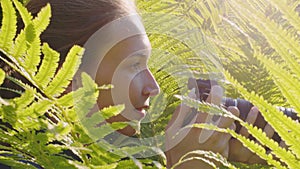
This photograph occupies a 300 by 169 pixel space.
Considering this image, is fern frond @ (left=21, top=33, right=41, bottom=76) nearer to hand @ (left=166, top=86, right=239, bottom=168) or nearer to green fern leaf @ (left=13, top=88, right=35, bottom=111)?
green fern leaf @ (left=13, top=88, right=35, bottom=111)

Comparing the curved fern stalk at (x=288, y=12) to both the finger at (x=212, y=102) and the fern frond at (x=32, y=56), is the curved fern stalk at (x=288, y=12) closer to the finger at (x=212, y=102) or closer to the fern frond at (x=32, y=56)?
the fern frond at (x=32, y=56)

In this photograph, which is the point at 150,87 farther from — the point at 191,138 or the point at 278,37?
the point at 278,37

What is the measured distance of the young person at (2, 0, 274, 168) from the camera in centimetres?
111

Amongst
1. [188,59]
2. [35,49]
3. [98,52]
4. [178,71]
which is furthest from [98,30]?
[35,49]

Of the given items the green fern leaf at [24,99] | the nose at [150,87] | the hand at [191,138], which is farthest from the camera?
the hand at [191,138]

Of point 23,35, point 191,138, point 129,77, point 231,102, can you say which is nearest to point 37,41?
point 23,35

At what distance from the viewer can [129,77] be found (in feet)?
3.59

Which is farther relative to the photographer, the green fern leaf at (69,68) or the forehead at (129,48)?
the forehead at (129,48)

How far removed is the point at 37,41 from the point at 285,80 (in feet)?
0.81

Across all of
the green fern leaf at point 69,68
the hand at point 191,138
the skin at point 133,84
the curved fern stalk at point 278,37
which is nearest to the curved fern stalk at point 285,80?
the curved fern stalk at point 278,37

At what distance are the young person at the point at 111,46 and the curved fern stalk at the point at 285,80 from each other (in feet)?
1.97

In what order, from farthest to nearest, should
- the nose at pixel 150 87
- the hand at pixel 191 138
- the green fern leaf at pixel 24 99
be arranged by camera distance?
the hand at pixel 191 138, the nose at pixel 150 87, the green fern leaf at pixel 24 99

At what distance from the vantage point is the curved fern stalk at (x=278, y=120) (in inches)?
19.3

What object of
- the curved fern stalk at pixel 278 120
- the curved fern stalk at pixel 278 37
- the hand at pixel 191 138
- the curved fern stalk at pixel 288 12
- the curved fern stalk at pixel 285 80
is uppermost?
the curved fern stalk at pixel 288 12
